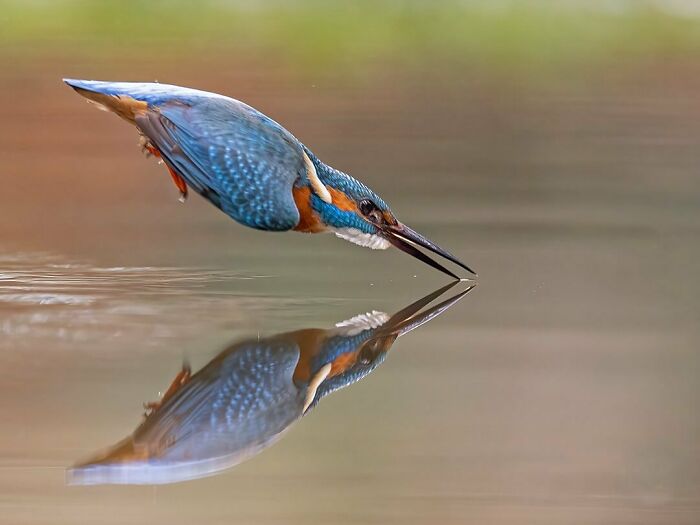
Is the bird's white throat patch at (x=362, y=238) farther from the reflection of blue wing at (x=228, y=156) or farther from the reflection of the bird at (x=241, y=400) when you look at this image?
the reflection of the bird at (x=241, y=400)

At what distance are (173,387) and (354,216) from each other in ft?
6.54

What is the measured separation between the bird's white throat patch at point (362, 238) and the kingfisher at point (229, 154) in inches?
1.8

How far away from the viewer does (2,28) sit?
1310 centimetres

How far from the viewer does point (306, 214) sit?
5703 millimetres

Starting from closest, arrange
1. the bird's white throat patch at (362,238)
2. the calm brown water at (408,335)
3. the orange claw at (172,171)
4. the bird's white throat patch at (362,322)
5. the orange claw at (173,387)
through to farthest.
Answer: the calm brown water at (408,335)
the orange claw at (173,387)
the bird's white throat patch at (362,322)
the orange claw at (172,171)
the bird's white throat patch at (362,238)

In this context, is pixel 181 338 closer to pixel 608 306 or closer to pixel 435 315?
pixel 435 315

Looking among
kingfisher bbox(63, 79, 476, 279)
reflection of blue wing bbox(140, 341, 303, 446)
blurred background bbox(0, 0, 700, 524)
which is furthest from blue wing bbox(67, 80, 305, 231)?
reflection of blue wing bbox(140, 341, 303, 446)

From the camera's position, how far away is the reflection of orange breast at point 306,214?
18.4 ft

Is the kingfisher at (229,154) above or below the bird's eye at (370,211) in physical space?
above

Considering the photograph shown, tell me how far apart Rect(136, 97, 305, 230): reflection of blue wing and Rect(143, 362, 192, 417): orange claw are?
1287 mm

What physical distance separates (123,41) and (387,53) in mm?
2555

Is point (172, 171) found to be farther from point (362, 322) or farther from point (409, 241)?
point (362, 322)

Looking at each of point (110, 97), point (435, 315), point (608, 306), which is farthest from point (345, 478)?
point (110, 97)

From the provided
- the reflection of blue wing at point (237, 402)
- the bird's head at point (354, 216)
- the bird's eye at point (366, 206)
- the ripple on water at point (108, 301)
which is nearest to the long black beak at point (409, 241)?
the bird's head at point (354, 216)
